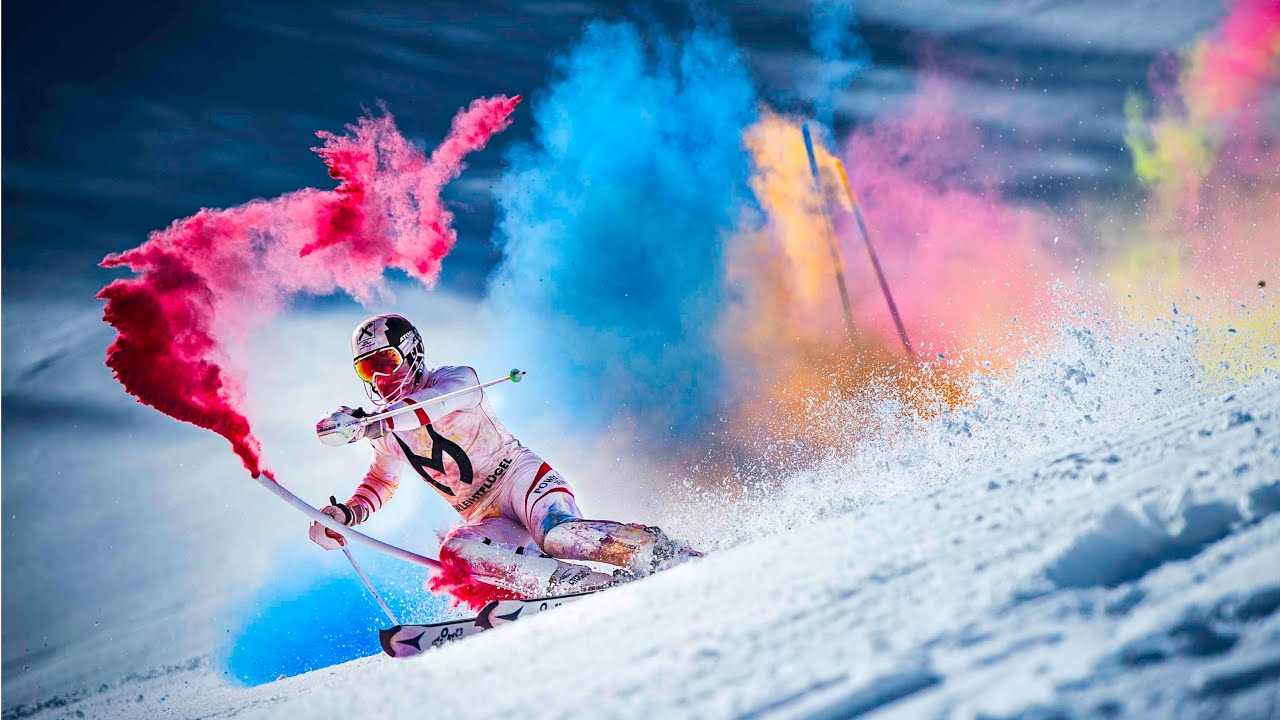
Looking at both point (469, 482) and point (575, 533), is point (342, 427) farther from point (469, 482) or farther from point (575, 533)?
point (575, 533)

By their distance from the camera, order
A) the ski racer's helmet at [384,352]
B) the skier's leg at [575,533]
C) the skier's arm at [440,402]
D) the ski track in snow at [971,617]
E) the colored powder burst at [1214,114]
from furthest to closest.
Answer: the colored powder burst at [1214,114] → the ski racer's helmet at [384,352] → the skier's arm at [440,402] → the skier's leg at [575,533] → the ski track in snow at [971,617]

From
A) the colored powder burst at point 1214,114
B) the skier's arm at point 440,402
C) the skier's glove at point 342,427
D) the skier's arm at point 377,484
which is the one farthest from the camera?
the colored powder burst at point 1214,114

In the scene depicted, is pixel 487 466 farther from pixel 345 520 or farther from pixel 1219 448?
pixel 1219 448

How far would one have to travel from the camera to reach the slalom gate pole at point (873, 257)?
27.8ft

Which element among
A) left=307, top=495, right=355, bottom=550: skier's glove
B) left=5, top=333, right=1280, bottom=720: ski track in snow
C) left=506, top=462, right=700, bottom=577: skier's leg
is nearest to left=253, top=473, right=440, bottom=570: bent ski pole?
left=307, top=495, right=355, bottom=550: skier's glove

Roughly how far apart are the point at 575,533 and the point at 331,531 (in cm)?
145

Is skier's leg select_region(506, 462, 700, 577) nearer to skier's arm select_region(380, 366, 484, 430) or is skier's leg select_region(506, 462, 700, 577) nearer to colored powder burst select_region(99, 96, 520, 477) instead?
skier's arm select_region(380, 366, 484, 430)

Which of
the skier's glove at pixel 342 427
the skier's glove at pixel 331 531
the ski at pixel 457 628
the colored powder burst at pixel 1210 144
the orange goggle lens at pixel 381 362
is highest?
the colored powder burst at pixel 1210 144

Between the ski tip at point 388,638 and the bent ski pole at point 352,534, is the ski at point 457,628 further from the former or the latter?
the bent ski pole at point 352,534

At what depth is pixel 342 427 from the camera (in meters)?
3.83

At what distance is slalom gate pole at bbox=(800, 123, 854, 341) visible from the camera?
347 inches

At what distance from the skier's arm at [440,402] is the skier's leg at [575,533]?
540 millimetres

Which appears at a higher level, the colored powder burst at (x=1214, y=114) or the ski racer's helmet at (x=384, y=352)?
the colored powder burst at (x=1214, y=114)

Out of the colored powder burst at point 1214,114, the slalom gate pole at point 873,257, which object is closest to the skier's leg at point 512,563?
the slalom gate pole at point 873,257
